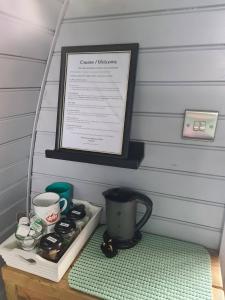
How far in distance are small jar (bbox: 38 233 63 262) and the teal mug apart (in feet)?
0.68

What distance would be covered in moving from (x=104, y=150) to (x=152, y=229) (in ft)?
1.46

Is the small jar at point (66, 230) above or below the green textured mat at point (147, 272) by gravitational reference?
above

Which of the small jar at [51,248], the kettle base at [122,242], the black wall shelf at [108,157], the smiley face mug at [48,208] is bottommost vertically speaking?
the kettle base at [122,242]

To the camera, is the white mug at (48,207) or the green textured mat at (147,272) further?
the white mug at (48,207)

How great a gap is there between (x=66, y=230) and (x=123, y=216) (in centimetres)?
23

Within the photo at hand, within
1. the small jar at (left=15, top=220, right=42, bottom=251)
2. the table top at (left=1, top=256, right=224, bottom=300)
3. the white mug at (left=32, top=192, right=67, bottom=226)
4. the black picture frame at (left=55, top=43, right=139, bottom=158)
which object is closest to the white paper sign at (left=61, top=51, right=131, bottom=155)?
the black picture frame at (left=55, top=43, right=139, bottom=158)

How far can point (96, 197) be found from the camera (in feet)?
3.75

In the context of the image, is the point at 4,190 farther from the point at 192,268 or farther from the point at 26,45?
the point at 192,268

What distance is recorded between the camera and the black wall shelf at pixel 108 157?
909mm

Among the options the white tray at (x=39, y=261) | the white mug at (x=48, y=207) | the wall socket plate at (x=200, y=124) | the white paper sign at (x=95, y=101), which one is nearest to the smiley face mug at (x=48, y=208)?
the white mug at (x=48, y=207)

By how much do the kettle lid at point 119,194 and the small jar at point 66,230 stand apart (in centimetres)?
18

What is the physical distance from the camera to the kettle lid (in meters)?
0.96

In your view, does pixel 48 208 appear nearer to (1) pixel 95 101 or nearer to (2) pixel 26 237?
(2) pixel 26 237

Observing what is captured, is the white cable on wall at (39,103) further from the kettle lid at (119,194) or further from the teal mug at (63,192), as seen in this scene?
the kettle lid at (119,194)
